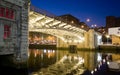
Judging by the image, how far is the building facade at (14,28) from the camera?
1958 cm

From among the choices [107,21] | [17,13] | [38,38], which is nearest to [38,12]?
[17,13]

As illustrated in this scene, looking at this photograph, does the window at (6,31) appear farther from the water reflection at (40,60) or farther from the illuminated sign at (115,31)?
the illuminated sign at (115,31)

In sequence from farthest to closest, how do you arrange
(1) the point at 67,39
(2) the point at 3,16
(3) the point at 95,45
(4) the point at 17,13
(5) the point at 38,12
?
(1) the point at 67,39 < (3) the point at 95,45 < (5) the point at 38,12 < (4) the point at 17,13 < (2) the point at 3,16

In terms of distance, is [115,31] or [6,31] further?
[115,31]

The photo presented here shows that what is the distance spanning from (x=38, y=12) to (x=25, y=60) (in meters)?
12.3

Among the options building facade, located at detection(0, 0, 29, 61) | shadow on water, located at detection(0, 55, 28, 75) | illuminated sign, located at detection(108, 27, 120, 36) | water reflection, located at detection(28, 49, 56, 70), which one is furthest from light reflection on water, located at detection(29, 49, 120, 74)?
illuminated sign, located at detection(108, 27, 120, 36)

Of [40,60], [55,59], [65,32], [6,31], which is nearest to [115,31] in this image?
[65,32]

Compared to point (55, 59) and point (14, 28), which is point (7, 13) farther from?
point (55, 59)

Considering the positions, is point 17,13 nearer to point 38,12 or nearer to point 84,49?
point 38,12

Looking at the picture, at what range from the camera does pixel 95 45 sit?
217 ft

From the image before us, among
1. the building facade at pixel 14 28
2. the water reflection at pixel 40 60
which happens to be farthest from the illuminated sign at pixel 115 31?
the building facade at pixel 14 28

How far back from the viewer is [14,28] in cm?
2100

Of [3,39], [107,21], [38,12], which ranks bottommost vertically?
[3,39]

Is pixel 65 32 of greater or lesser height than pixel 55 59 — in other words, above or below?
above
